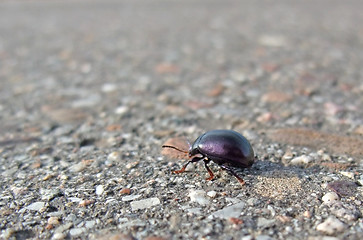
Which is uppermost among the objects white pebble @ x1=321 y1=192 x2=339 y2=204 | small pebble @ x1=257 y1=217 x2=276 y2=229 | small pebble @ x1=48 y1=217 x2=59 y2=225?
small pebble @ x1=48 y1=217 x2=59 y2=225

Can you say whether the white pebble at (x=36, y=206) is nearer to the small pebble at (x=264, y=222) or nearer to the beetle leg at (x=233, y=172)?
the beetle leg at (x=233, y=172)

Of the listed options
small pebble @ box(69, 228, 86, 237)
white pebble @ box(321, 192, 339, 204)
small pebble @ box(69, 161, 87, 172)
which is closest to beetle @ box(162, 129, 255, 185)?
white pebble @ box(321, 192, 339, 204)

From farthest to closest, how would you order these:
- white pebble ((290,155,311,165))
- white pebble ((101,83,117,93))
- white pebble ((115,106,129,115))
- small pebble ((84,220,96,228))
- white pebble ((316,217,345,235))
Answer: white pebble ((101,83,117,93)) → white pebble ((115,106,129,115)) → white pebble ((290,155,311,165)) → small pebble ((84,220,96,228)) → white pebble ((316,217,345,235))

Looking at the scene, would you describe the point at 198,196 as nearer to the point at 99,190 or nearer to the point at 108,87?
the point at 99,190

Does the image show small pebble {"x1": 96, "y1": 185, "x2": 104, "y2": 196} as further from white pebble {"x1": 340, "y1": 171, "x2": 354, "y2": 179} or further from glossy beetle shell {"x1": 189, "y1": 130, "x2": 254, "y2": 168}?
white pebble {"x1": 340, "y1": 171, "x2": 354, "y2": 179}

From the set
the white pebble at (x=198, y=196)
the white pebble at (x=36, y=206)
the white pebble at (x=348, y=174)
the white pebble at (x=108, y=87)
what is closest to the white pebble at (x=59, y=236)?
the white pebble at (x=36, y=206)
